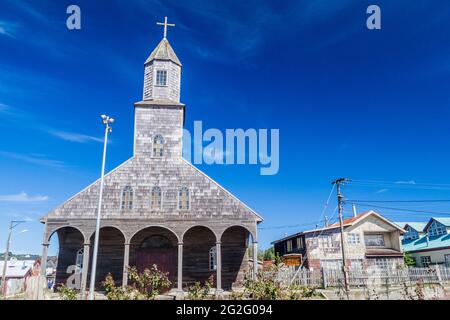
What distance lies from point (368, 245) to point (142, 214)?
24.1 metres

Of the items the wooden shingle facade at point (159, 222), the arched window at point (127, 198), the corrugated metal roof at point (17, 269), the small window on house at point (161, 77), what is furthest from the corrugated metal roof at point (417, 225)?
the corrugated metal roof at point (17, 269)

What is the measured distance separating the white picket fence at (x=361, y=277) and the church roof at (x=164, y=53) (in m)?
17.9

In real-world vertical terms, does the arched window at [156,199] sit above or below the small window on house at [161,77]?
below

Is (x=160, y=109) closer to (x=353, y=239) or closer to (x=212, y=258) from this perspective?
(x=212, y=258)

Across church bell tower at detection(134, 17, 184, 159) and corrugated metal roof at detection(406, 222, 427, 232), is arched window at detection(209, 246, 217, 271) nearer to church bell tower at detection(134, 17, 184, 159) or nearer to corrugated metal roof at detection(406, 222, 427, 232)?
church bell tower at detection(134, 17, 184, 159)

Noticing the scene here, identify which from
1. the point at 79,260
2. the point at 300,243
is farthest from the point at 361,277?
the point at 79,260

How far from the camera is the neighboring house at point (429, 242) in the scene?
3428 cm

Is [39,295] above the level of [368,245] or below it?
below

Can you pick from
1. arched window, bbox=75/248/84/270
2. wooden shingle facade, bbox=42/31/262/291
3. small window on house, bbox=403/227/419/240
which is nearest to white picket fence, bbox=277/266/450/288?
wooden shingle facade, bbox=42/31/262/291

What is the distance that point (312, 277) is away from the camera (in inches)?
856

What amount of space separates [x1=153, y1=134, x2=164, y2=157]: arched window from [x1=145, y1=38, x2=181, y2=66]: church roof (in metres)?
6.71

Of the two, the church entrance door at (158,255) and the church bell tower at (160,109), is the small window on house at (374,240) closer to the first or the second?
the church entrance door at (158,255)

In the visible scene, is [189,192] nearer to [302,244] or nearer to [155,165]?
[155,165]
